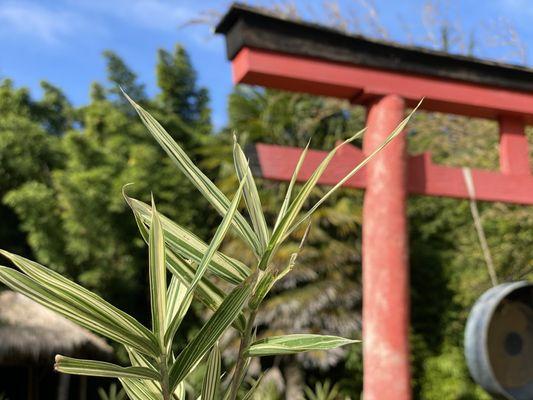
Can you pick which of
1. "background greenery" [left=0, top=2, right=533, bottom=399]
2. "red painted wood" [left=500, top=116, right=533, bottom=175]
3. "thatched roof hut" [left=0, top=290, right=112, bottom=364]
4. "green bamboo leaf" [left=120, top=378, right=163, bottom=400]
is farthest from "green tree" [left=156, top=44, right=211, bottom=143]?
"green bamboo leaf" [left=120, top=378, right=163, bottom=400]

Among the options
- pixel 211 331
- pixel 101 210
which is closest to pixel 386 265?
pixel 211 331

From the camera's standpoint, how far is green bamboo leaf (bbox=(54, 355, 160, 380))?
1.98ft

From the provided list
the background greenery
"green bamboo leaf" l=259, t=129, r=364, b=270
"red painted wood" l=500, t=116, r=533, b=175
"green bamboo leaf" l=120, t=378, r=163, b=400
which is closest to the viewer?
"green bamboo leaf" l=259, t=129, r=364, b=270

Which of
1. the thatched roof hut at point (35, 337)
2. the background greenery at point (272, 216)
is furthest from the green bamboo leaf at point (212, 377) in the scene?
the thatched roof hut at point (35, 337)

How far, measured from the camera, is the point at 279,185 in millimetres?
7660

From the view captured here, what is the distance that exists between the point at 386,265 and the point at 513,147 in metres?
0.86

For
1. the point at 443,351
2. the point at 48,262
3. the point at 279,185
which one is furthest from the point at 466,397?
the point at 48,262

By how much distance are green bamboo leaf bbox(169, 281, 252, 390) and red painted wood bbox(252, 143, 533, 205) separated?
5.79 feet

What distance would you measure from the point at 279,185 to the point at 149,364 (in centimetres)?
691

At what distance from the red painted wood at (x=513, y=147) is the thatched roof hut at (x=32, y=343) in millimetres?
5036

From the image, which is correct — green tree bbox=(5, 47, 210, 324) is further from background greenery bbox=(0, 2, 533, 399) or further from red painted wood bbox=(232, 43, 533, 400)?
red painted wood bbox=(232, 43, 533, 400)

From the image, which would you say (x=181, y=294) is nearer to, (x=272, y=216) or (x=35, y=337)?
(x=272, y=216)

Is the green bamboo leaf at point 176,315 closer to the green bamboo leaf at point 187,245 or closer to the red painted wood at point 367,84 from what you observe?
the green bamboo leaf at point 187,245

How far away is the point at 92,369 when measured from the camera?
63cm
